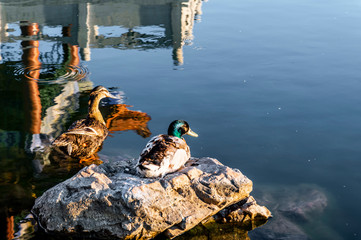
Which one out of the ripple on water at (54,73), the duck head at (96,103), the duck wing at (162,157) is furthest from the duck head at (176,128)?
the ripple on water at (54,73)

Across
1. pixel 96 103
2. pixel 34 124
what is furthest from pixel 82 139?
pixel 34 124

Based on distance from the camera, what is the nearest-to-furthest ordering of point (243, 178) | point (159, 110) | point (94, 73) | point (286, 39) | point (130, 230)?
point (130, 230) < point (243, 178) < point (159, 110) < point (94, 73) < point (286, 39)

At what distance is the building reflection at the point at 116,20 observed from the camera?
13.4m

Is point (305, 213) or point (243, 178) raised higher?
point (243, 178)

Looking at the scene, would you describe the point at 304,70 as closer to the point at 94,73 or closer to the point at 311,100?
the point at 311,100

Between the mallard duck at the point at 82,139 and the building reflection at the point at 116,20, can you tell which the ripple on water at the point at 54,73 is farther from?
the mallard duck at the point at 82,139

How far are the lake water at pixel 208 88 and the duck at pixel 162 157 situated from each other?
1.15 meters

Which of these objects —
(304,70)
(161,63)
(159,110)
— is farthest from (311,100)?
(161,63)

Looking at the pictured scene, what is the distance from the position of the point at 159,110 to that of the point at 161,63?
2.67 m

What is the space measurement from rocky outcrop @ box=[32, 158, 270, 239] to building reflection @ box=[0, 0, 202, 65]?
6321 millimetres

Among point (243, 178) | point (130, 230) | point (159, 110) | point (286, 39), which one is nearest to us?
point (130, 230)

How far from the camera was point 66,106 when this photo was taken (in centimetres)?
972

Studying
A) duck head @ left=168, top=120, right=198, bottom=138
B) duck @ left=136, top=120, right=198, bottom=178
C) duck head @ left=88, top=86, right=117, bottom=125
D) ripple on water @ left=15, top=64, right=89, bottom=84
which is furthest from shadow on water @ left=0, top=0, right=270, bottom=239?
duck head @ left=168, top=120, right=198, bottom=138

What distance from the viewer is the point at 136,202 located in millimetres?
5645
